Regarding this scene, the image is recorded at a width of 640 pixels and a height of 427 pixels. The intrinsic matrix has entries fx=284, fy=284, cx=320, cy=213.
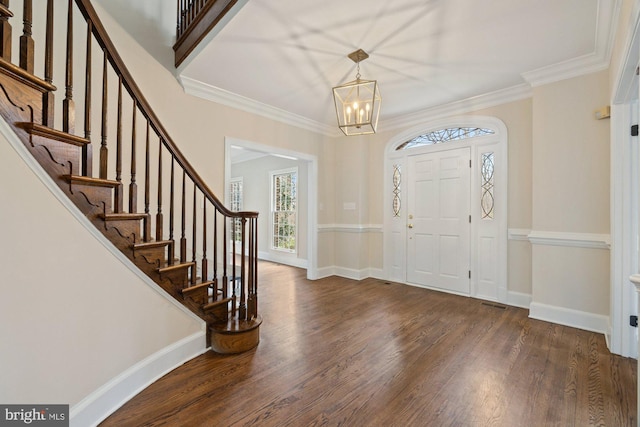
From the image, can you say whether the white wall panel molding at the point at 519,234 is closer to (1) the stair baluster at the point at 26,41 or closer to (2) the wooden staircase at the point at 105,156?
(2) the wooden staircase at the point at 105,156

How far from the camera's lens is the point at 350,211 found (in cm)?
504

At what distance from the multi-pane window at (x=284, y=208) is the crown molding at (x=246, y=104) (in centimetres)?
157

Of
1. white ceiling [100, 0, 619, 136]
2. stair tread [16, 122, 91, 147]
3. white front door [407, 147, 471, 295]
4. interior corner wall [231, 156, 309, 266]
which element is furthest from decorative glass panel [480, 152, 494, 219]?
stair tread [16, 122, 91, 147]

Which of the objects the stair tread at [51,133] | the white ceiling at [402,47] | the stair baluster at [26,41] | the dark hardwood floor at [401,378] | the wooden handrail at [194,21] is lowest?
the dark hardwood floor at [401,378]

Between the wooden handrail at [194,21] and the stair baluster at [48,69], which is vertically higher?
the wooden handrail at [194,21]

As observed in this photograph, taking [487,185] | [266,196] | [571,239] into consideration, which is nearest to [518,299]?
[571,239]

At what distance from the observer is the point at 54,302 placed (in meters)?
1.33

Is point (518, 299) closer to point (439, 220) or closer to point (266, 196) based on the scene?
point (439, 220)

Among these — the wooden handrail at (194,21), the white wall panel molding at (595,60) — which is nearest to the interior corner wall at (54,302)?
the wooden handrail at (194,21)

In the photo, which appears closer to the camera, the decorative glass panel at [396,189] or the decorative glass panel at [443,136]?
the decorative glass panel at [443,136]

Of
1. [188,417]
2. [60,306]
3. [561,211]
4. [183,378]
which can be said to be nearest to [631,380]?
[561,211]

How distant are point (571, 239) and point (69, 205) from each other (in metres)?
4.04

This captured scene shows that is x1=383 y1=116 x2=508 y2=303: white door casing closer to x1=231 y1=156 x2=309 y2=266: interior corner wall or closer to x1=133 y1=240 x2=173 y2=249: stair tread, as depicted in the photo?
x1=231 y1=156 x2=309 y2=266: interior corner wall

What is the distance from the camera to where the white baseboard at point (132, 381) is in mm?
1462
